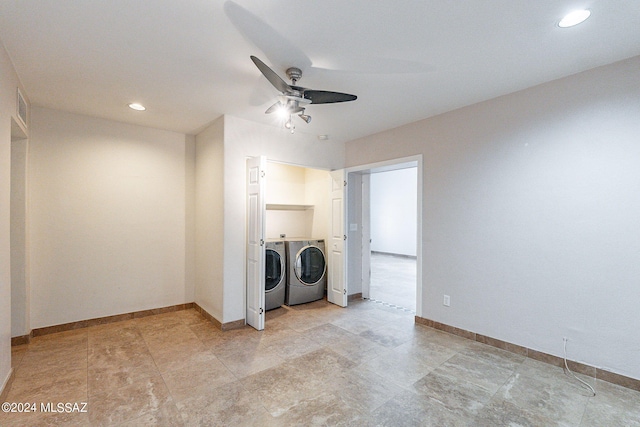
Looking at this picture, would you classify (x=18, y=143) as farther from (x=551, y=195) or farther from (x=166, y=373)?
(x=551, y=195)

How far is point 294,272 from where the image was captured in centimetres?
441

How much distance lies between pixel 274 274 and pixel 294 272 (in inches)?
13.4

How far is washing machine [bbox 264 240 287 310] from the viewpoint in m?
4.15

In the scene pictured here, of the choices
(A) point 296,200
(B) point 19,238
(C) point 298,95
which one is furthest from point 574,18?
(B) point 19,238

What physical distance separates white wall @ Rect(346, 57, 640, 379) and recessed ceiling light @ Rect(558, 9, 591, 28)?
896mm

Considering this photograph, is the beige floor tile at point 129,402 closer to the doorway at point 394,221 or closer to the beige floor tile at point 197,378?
the beige floor tile at point 197,378

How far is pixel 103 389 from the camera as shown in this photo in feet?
7.51

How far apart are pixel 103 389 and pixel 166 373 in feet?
1.45

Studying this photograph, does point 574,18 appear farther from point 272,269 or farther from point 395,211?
point 395,211

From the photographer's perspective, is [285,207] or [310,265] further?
[285,207]

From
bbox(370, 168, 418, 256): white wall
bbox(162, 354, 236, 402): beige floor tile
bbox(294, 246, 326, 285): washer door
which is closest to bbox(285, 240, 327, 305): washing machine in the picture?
bbox(294, 246, 326, 285): washer door

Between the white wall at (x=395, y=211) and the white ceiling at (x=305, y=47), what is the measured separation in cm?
668

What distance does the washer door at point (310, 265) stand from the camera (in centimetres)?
446

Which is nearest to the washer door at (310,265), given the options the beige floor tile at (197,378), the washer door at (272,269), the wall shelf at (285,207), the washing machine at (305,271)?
the washing machine at (305,271)
